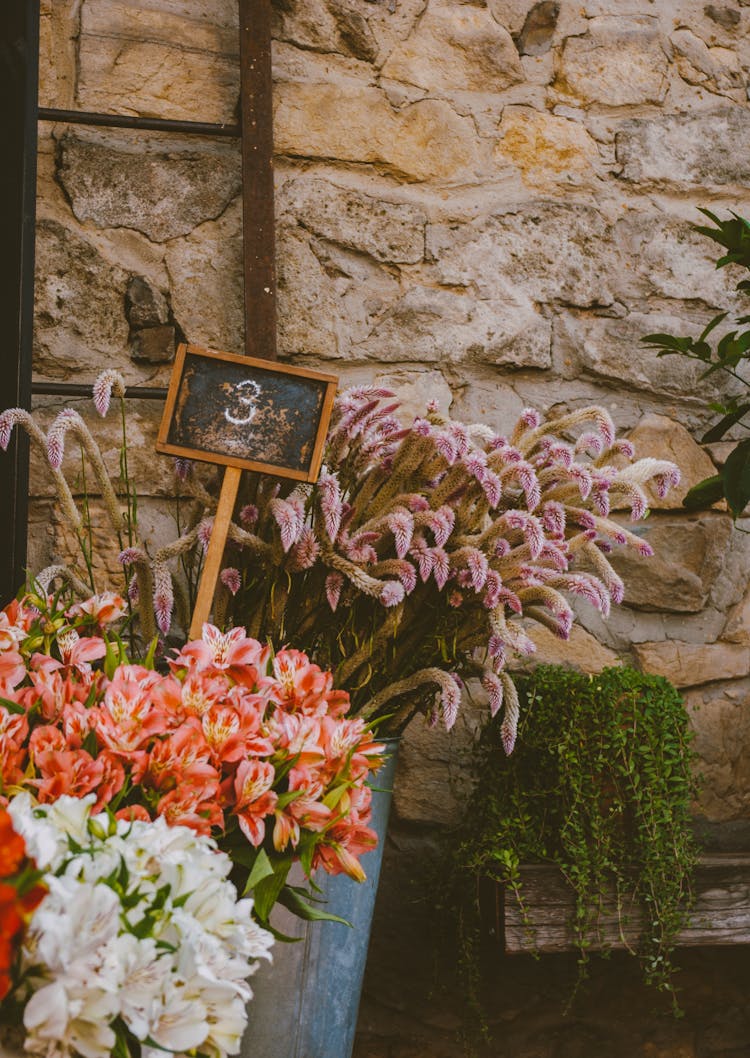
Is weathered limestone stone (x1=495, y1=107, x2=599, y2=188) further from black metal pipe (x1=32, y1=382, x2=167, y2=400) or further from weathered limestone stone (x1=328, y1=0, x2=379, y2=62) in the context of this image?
black metal pipe (x1=32, y1=382, x2=167, y2=400)

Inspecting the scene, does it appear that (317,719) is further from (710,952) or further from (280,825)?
(710,952)

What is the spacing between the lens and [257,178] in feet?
5.35

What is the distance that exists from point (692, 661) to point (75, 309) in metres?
1.18

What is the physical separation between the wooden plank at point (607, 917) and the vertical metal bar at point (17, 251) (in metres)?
0.85

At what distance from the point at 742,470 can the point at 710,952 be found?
803mm

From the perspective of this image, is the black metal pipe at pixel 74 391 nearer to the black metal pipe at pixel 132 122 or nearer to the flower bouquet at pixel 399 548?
the flower bouquet at pixel 399 548

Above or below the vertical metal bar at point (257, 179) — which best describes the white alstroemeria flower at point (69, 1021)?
below

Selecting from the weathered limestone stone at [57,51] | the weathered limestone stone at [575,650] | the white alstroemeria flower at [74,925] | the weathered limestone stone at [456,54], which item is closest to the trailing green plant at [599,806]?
the weathered limestone stone at [575,650]

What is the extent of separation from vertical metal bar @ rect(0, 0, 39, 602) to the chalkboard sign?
37cm

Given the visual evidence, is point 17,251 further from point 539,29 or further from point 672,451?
point 672,451

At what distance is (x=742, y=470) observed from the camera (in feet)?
5.20

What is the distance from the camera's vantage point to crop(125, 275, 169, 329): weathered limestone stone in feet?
5.45

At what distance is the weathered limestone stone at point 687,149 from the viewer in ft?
6.19

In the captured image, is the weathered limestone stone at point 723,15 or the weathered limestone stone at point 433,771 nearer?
→ the weathered limestone stone at point 433,771
